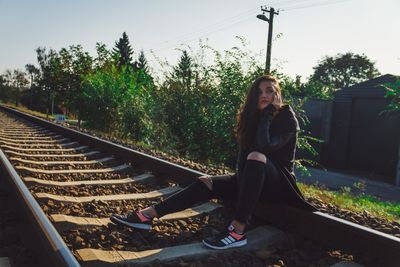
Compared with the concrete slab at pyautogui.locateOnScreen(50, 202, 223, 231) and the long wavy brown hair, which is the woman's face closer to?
the long wavy brown hair

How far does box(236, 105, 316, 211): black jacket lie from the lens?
3000 mm

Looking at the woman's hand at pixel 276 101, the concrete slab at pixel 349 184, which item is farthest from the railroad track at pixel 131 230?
the concrete slab at pixel 349 184

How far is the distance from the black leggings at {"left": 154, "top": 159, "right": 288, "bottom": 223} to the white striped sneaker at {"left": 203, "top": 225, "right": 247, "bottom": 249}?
0.10 m

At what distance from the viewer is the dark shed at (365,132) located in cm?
1919

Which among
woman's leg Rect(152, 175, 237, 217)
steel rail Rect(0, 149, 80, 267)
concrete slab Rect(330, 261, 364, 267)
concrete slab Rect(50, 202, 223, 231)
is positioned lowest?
concrete slab Rect(330, 261, 364, 267)

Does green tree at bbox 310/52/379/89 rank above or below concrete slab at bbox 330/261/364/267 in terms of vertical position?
above

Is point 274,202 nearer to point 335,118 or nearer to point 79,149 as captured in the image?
point 79,149

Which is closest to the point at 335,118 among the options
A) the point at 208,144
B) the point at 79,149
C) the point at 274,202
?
the point at 208,144

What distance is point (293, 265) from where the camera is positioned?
259cm

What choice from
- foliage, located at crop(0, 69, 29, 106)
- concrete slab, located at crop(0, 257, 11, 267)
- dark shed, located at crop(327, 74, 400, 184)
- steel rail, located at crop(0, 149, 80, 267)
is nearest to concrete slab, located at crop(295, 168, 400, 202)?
dark shed, located at crop(327, 74, 400, 184)

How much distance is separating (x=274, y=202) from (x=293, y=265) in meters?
0.60

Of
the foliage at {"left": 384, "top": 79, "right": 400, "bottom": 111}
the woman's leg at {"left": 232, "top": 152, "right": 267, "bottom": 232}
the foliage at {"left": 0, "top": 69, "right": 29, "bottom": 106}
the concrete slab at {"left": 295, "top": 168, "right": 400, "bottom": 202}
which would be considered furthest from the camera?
the foliage at {"left": 0, "top": 69, "right": 29, "bottom": 106}

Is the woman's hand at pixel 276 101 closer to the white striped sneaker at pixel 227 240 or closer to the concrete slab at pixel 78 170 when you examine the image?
the white striped sneaker at pixel 227 240

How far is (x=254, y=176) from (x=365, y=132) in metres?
19.1
